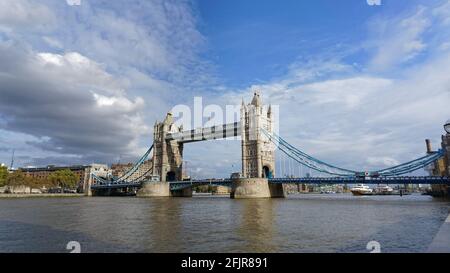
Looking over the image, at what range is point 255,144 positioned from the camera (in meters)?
88.5

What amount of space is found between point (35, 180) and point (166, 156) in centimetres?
4228

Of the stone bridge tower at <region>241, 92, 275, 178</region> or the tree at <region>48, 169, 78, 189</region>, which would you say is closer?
the stone bridge tower at <region>241, 92, 275, 178</region>

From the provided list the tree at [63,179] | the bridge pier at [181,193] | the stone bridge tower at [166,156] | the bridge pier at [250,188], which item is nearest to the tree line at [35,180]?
the tree at [63,179]

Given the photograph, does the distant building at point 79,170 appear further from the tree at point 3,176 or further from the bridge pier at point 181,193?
the bridge pier at point 181,193

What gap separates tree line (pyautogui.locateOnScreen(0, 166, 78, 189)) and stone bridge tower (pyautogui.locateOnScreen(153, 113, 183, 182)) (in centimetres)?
3133

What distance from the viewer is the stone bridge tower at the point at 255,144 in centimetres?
8675


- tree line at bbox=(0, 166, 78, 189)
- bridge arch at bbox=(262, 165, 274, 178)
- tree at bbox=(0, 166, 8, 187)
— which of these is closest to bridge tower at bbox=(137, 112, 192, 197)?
bridge arch at bbox=(262, 165, 274, 178)

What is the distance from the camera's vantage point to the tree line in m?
88.6

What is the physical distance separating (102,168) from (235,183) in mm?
88527

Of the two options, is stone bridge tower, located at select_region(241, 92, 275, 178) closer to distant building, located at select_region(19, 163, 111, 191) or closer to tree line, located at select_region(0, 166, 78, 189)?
tree line, located at select_region(0, 166, 78, 189)

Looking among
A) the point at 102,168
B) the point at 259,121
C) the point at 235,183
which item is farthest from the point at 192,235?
the point at 102,168

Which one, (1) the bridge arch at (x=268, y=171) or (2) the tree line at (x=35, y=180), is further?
(2) the tree line at (x=35, y=180)
